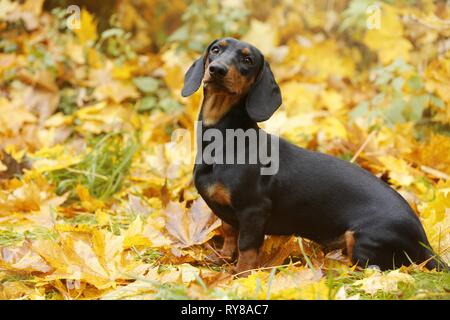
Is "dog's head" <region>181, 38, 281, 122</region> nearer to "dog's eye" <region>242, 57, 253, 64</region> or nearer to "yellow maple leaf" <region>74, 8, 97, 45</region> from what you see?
"dog's eye" <region>242, 57, 253, 64</region>

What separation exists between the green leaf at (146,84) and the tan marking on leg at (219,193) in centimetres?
258

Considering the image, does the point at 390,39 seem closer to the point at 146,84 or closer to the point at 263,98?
the point at 146,84

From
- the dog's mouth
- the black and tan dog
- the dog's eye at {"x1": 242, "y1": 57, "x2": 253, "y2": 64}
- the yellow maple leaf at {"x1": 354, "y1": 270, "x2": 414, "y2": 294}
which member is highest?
the dog's eye at {"x1": 242, "y1": 57, "x2": 253, "y2": 64}

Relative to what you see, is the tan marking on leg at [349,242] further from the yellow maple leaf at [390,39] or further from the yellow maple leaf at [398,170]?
the yellow maple leaf at [390,39]

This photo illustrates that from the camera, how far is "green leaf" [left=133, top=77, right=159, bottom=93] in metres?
4.99

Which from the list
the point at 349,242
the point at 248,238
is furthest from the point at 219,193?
the point at 349,242

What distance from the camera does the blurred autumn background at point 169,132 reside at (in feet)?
7.41

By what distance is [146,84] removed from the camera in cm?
502

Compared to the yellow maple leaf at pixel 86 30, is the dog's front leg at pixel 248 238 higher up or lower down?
→ lower down

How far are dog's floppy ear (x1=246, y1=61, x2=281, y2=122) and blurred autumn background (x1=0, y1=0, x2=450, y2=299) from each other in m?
0.57

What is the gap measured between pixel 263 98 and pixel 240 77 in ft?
0.46

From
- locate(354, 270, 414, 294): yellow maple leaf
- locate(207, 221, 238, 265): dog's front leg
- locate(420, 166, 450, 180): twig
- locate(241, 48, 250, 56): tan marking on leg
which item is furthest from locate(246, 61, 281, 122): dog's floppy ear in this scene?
locate(420, 166, 450, 180): twig

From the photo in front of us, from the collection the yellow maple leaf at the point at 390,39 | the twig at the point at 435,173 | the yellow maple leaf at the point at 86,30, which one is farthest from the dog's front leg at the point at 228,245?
the yellow maple leaf at the point at 86,30

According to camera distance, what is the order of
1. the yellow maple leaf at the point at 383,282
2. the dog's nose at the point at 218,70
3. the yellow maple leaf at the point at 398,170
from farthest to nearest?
the yellow maple leaf at the point at 398,170, the dog's nose at the point at 218,70, the yellow maple leaf at the point at 383,282
